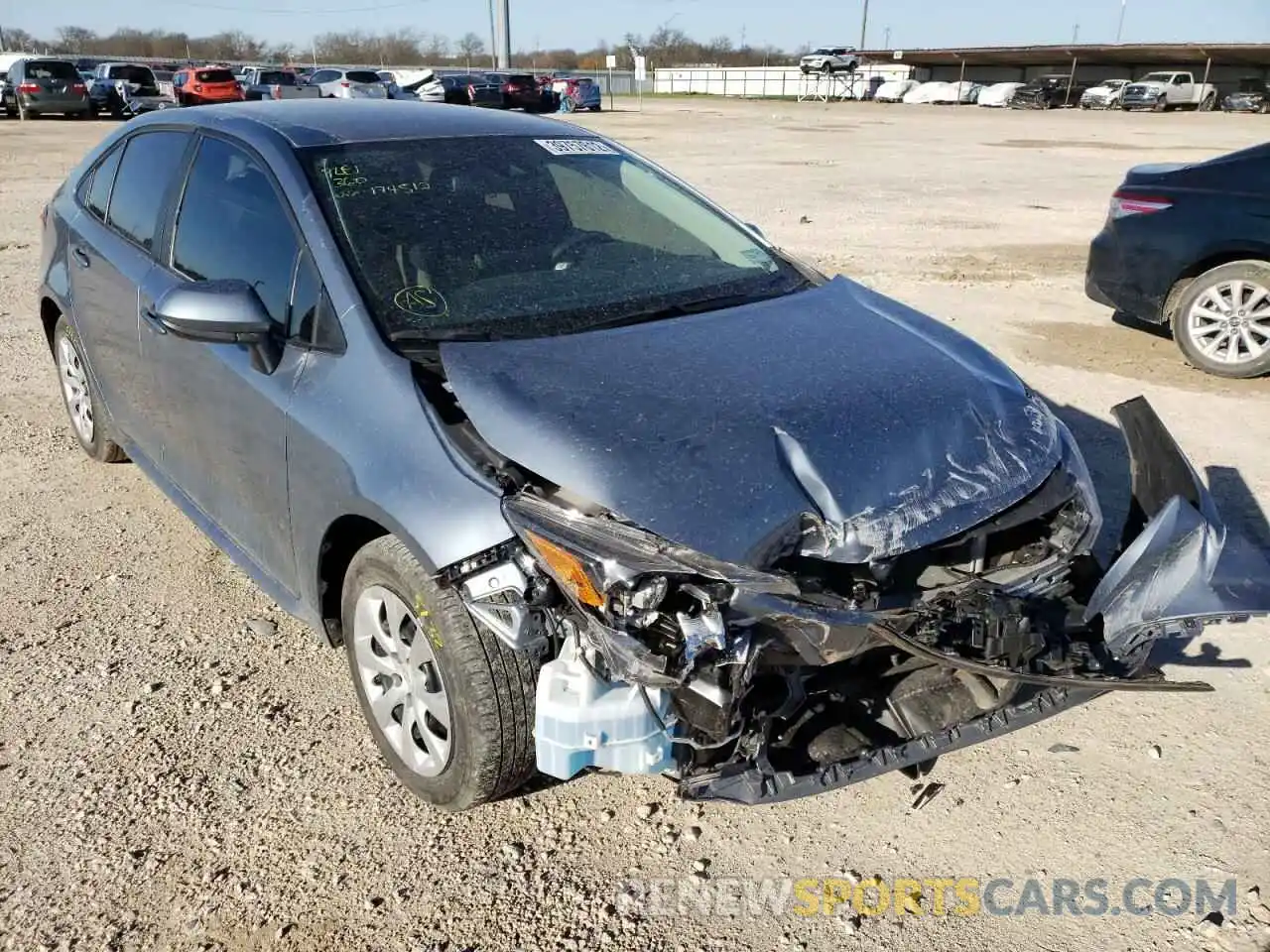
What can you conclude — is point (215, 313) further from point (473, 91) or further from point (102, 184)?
point (473, 91)

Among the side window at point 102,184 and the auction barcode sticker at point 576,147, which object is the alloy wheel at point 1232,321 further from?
the side window at point 102,184

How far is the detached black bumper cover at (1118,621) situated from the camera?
7.36 ft

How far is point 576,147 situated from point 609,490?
2017 millimetres

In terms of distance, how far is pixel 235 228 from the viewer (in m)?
3.15

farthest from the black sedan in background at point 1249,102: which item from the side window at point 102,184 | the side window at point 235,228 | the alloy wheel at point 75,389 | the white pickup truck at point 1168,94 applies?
the side window at point 235,228

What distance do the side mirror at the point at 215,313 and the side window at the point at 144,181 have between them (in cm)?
103

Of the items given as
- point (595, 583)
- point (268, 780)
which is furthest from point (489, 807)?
point (595, 583)

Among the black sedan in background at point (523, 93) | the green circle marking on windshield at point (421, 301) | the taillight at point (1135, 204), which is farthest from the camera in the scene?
the black sedan in background at point (523, 93)

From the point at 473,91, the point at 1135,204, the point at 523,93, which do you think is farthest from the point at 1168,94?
the point at 1135,204

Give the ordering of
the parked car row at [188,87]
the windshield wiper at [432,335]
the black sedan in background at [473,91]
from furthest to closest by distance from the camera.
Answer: the black sedan in background at [473,91] → the parked car row at [188,87] → the windshield wiper at [432,335]

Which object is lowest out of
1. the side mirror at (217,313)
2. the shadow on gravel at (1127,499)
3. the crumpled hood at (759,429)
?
the shadow on gravel at (1127,499)

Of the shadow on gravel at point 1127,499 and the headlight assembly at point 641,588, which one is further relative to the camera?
the shadow on gravel at point 1127,499

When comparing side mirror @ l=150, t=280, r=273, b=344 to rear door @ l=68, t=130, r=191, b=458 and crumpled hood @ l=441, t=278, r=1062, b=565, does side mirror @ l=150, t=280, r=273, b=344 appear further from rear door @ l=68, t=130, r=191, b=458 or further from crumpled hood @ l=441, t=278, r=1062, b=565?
rear door @ l=68, t=130, r=191, b=458

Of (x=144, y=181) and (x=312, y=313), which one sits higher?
(x=144, y=181)
